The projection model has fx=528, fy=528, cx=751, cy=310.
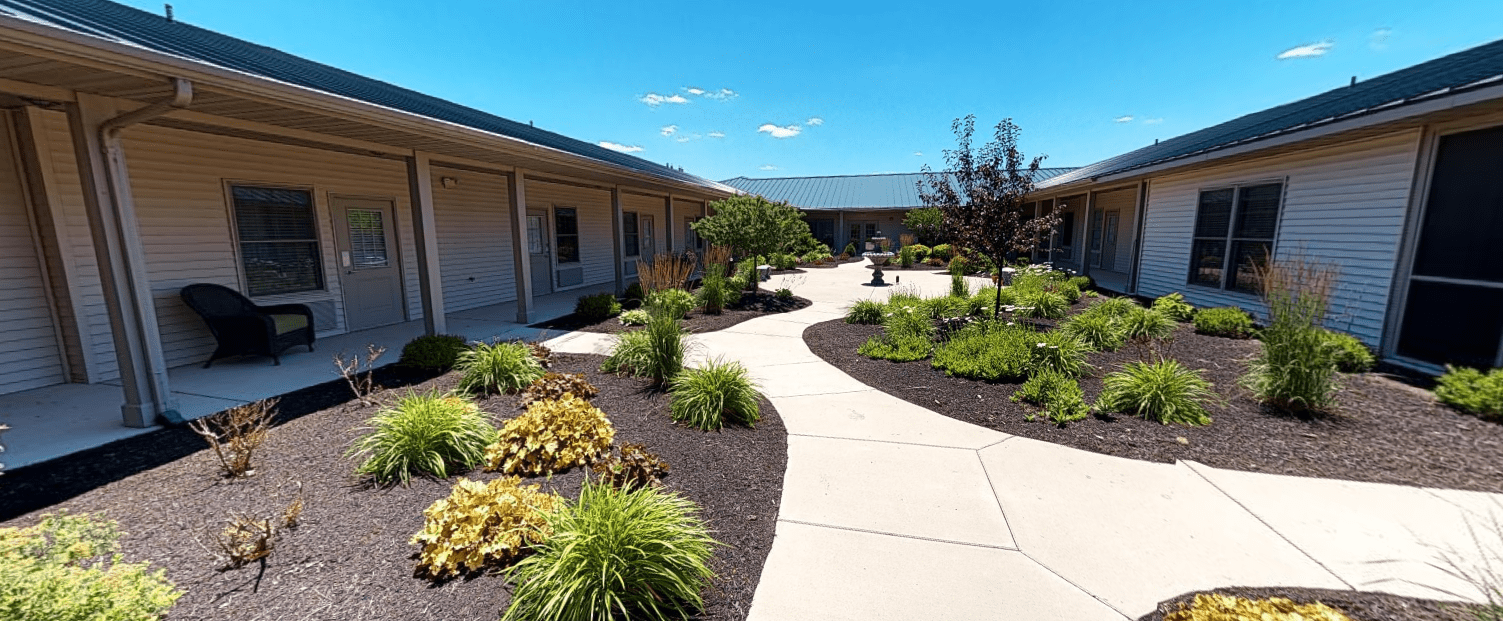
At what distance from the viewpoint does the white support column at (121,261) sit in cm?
376

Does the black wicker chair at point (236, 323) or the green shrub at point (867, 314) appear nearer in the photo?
the black wicker chair at point (236, 323)

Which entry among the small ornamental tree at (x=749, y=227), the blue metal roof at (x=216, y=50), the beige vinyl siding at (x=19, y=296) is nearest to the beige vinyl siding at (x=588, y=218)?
the blue metal roof at (x=216, y=50)

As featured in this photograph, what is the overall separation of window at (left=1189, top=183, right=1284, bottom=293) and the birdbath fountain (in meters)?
6.77

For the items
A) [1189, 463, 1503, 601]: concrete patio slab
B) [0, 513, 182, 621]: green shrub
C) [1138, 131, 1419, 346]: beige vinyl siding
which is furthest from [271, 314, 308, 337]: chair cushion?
[1138, 131, 1419, 346]: beige vinyl siding

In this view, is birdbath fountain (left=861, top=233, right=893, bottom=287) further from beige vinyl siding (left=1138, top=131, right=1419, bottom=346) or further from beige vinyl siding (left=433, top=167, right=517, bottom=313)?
beige vinyl siding (left=433, top=167, right=517, bottom=313)

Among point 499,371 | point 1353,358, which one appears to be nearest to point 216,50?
point 499,371

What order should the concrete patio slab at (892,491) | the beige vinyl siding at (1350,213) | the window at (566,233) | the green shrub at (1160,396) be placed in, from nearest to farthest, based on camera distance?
1. the concrete patio slab at (892,491)
2. the green shrub at (1160,396)
3. the beige vinyl siding at (1350,213)
4. the window at (566,233)

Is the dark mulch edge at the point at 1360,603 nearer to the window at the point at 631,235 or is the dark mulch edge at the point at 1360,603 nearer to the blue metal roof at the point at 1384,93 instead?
the blue metal roof at the point at 1384,93

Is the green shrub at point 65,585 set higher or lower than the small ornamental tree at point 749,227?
lower

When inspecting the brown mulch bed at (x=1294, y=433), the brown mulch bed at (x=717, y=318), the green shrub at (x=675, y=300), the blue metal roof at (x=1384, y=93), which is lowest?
the brown mulch bed at (x=1294, y=433)

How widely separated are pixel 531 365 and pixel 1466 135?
950 cm

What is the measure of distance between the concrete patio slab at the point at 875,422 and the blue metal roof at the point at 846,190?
71.5ft

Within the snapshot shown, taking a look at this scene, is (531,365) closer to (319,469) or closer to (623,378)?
(623,378)

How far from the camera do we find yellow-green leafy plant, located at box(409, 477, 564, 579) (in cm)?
232
